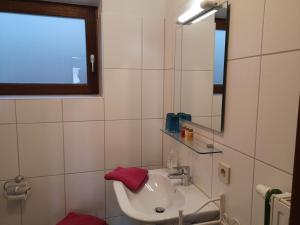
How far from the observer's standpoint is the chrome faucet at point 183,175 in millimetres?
1477

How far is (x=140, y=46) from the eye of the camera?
183cm

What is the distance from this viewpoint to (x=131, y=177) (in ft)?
5.04

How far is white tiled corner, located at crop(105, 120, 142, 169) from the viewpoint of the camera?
1.84m

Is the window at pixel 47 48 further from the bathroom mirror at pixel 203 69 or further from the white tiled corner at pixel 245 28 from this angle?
the white tiled corner at pixel 245 28

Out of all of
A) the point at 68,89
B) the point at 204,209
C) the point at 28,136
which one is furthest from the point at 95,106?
the point at 204,209

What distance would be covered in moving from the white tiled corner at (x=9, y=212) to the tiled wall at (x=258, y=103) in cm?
139

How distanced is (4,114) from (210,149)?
1.35 metres

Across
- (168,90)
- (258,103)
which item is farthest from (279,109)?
(168,90)

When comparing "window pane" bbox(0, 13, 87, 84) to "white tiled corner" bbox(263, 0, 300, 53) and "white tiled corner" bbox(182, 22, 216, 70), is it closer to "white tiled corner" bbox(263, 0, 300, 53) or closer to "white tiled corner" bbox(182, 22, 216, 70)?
"white tiled corner" bbox(182, 22, 216, 70)

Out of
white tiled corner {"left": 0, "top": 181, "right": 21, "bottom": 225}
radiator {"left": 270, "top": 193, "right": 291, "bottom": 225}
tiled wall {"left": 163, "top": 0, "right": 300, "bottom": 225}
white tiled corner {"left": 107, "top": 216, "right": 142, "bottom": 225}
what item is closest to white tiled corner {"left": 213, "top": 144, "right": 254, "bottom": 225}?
tiled wall {"left": 163, "top": 0, "right": 300, "bottom": 225}

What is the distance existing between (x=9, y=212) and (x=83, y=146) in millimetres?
672

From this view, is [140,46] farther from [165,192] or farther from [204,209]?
[204,209]

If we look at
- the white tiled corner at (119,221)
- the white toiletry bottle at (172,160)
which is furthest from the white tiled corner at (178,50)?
the white tiled corner at (119,221)

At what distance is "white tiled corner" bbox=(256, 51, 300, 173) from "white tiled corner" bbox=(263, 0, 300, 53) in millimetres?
32
